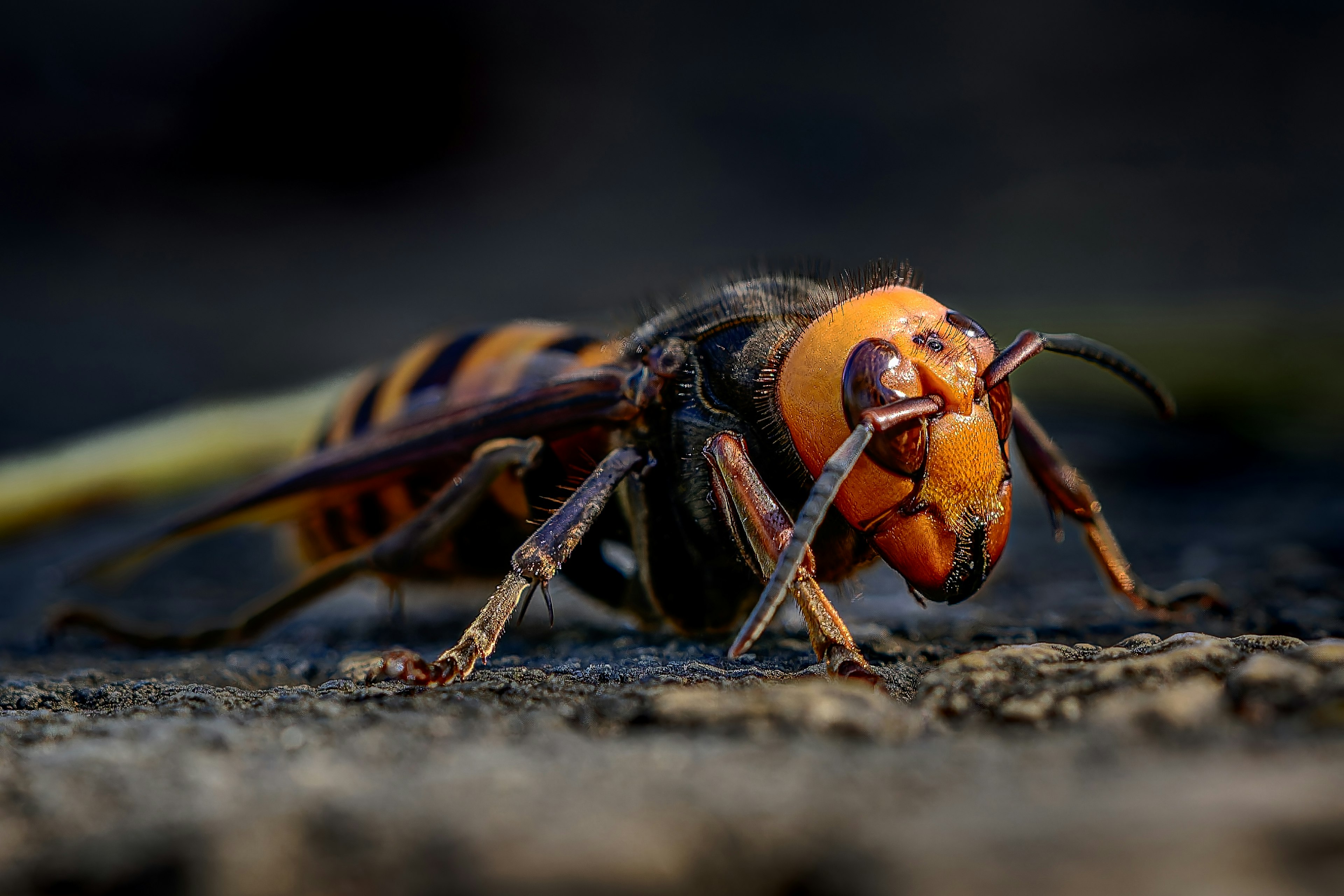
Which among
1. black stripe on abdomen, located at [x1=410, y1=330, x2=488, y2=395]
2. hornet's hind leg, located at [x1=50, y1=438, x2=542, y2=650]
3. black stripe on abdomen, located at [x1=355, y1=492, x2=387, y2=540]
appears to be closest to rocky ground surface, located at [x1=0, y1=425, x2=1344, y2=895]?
hornet's hind leg, located at [x1=50, y1=438, x2=542, y2=650]

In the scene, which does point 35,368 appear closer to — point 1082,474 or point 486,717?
point 1082,474

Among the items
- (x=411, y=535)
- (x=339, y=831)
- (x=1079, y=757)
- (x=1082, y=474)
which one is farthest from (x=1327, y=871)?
(x=1082, y=474)

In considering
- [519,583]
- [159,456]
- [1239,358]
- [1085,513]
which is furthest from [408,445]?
[1239,358]

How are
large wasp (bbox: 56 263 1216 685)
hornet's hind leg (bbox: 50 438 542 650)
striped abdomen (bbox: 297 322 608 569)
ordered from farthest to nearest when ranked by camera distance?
striped abdomen (bbox: 297 322 608 569), hornet's hind leg (bbox: 50 438 542 650), large wasp (bbox: 56 263 1216 685)

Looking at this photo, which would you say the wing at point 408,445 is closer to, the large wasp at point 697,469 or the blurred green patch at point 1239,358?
the large wasp at point 697,469

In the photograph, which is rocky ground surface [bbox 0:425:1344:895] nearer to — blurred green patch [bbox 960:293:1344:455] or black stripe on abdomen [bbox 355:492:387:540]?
black stripe on abdomen [bbox 355:492:387:540]

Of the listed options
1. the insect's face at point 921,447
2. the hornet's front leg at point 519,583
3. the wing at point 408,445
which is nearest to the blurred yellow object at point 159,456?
the wing at point 408,445
